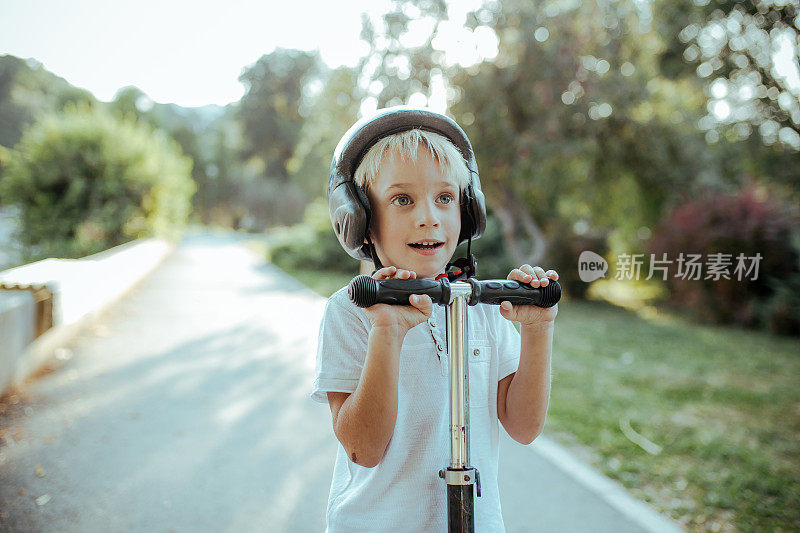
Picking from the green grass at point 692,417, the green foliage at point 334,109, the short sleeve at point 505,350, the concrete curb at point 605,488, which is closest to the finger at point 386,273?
the short sleeve at point 505,350

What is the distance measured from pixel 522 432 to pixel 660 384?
615cm

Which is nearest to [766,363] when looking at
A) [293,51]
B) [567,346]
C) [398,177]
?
[567,346]

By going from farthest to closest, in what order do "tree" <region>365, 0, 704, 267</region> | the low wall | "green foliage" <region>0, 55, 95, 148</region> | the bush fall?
"tree" <region>365, 0, 704, 267</region> → the bush → the low wall → "green foliage" <region>0, 55, 95, 148</region>

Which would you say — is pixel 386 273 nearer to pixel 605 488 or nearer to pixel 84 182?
pixel 605 488

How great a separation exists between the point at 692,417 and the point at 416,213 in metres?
5.52

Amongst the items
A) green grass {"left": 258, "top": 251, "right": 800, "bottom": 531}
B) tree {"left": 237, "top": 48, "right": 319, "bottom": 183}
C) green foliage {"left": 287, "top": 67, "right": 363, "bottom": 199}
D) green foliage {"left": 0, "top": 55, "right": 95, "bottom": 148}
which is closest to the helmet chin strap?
green grass {"left": 258, "top": 251, "right": 800, "bottom": 531}

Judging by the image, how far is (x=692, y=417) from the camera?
A: 5957 mm

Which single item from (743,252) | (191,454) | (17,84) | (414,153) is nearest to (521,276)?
(414,153)

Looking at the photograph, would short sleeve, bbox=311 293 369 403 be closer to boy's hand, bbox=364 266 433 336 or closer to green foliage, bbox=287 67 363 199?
boy's hand, bbox=364 266 433 336

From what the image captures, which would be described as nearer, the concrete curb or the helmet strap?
the helmet strap

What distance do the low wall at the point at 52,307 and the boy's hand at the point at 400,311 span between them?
534 cm

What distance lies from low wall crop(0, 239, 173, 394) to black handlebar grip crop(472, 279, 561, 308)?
5.51m

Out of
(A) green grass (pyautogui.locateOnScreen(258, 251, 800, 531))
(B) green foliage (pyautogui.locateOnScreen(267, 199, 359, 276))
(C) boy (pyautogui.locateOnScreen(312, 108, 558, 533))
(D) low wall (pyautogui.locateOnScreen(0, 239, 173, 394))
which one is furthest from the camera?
(B) green foliage (pyautogui.locateOnScreen(267, 199, 359, 276))

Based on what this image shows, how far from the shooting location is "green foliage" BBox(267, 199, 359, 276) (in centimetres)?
2141
